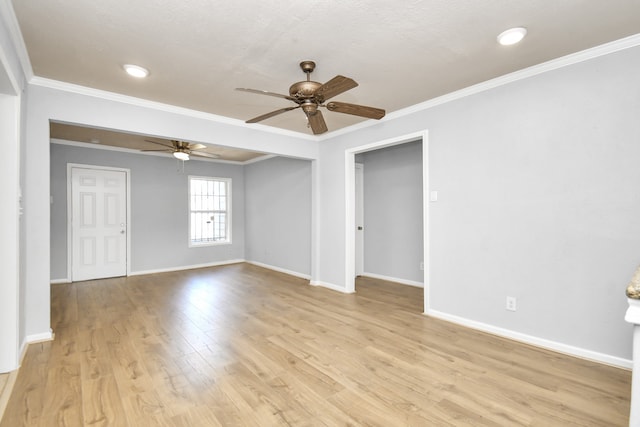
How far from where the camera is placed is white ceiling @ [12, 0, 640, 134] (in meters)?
1.95

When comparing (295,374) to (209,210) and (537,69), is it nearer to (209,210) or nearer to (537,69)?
(537,69)

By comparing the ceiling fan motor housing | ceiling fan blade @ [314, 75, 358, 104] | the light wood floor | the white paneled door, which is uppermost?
the ceiling fan motor housing

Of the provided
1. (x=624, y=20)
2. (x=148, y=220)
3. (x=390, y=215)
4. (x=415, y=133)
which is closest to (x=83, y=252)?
(x=148, y=220)

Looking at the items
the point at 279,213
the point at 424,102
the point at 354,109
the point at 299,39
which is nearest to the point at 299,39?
the point at 299,39

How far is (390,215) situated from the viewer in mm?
5426

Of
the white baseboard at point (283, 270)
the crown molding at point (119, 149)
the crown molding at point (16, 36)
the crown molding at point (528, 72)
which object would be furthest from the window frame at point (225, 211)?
the crown molding at point (528, 72)

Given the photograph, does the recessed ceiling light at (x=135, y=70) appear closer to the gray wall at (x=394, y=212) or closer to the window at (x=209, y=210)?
the gray wall at (x=394, y=212)

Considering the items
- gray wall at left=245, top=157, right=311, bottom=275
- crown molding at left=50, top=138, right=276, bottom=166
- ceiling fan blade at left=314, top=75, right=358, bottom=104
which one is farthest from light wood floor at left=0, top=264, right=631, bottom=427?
crown molding at left=50, top=138, right=276, bottom=166

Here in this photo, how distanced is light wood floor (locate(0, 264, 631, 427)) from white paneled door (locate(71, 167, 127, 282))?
2.00 m

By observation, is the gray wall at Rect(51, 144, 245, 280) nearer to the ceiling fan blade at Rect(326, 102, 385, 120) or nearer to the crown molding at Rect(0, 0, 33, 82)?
the crown molding at Rect(0, 0, 33, 82)

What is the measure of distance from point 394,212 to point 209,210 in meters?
4.27

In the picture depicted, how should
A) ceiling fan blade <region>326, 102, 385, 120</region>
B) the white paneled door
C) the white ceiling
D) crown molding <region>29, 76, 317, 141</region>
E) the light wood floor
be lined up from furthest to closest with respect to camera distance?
the white paneled door, crown molding <region>29, 76, 317, 141</region>, ceiling fan blade <region>326, 102, 385, 120</region>, the white ceiling, the light wood floor

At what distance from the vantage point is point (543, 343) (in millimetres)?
2697

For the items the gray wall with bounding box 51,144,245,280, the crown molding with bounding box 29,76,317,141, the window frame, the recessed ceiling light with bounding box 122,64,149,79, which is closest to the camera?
the recessed ceiling light with bounding box 122,64,149,79
